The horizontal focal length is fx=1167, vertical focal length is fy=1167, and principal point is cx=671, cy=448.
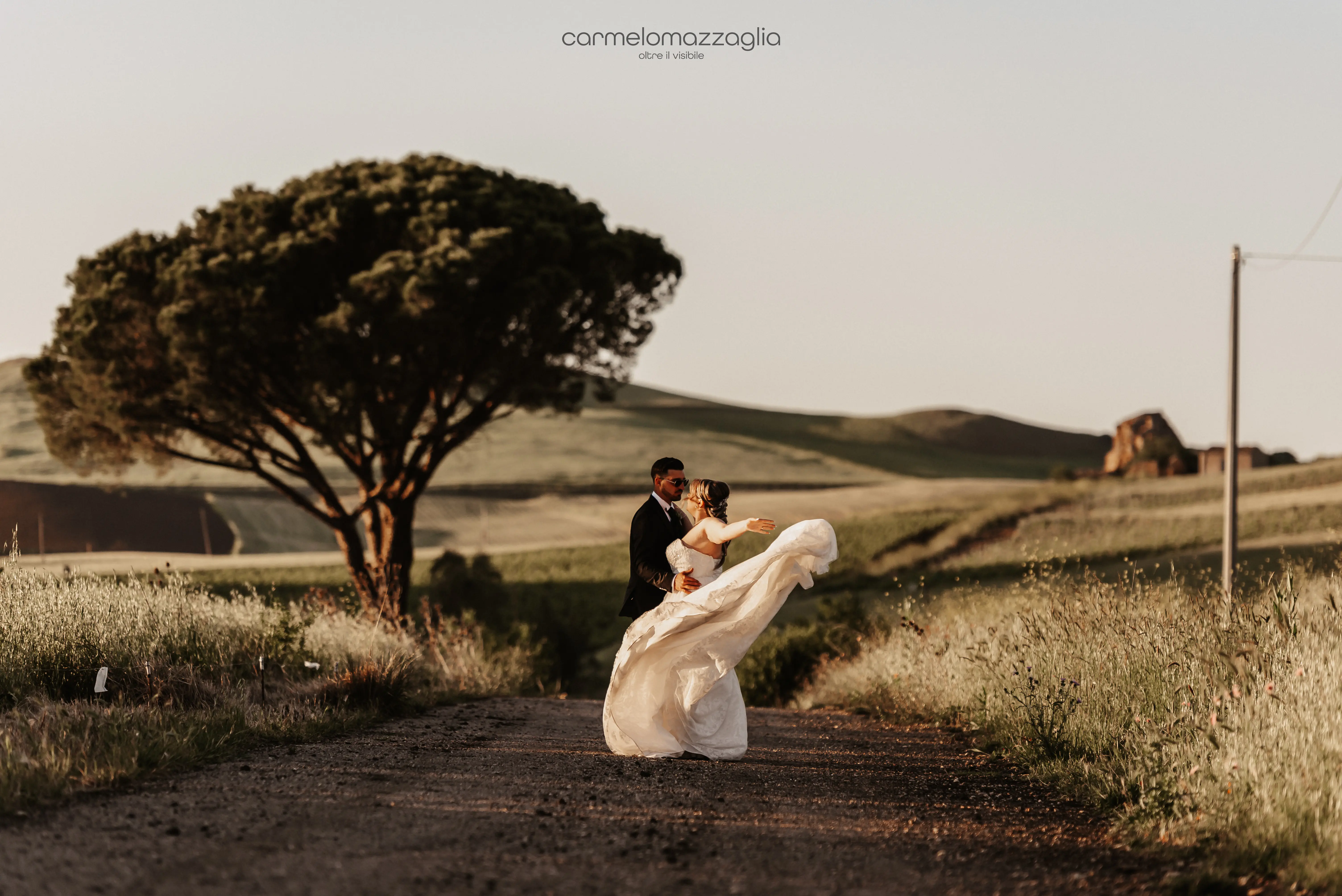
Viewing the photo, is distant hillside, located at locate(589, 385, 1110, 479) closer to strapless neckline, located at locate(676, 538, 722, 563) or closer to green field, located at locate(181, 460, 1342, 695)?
green field, located at locate(181, 460, 1342, 695)

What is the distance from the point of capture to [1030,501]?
6488 centimetres

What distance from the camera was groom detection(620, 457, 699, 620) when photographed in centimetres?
948

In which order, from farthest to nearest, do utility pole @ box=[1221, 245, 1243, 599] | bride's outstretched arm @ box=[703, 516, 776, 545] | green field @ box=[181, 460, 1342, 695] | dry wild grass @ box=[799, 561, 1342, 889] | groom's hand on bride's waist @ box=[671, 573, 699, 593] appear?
green field @ box=[181, 460, 1342, 695]
utility pole @ box=[1221, 245, 1243, 599]
groom's hand on bride's waist @ box=[671, 573, 699, 593]
bride's outstretched arm @ box=[703, 516, 776, 545]
dry wild grass @ box=[799, 561, 1342, 889]

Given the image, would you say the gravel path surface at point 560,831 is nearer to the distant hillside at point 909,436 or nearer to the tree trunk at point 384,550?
the tree trunk at point 384,550

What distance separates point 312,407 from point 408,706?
13.4 m

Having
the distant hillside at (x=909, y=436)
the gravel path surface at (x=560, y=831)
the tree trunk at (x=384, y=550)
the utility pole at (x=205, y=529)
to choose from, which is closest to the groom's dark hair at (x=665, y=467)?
the gravel path surface at (x=560, y=831)

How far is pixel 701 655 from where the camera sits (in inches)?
366

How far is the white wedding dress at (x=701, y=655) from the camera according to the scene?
912cm

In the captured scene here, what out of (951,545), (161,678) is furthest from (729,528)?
(951,545)

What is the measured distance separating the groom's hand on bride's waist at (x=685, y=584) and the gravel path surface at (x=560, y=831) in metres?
1.37

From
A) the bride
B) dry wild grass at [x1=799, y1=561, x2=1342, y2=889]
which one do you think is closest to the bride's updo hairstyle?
the bride

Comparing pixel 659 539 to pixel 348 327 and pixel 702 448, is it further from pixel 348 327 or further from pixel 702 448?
pixel 702 448

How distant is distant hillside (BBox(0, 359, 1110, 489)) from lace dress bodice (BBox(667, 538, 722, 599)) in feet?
183

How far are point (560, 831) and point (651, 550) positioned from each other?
3.93 metres
